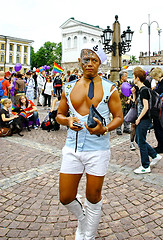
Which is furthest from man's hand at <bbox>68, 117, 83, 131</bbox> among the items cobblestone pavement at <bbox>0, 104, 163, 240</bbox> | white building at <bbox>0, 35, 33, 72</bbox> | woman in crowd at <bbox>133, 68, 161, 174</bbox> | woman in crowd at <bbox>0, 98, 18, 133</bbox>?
white building at <bbox>0, 35, 33, 72</bbox>

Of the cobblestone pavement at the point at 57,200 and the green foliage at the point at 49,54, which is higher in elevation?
the green foliage at the point at 49,54

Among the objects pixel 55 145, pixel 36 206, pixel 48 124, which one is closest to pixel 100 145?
pixel 36 206

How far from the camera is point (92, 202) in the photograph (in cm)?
228

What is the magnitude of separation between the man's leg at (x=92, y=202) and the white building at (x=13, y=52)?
7877 cm

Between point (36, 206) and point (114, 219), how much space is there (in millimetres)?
1107

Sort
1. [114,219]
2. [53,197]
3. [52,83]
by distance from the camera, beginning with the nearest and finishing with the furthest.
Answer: [114,219], [53,197], [52,83]

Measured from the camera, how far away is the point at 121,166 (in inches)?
193

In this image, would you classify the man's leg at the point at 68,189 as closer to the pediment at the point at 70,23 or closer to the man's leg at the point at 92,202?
the man's leg at the point at 92,202

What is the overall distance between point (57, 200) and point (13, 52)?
80733mm

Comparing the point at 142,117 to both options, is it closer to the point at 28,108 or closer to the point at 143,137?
the point at 143,137

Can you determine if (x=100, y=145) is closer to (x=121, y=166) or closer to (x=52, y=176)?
(x=52, y=176)

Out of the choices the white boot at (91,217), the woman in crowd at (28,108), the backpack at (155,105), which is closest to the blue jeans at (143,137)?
the backpack at (155,105)

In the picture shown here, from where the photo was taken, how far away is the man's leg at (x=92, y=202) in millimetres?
2219

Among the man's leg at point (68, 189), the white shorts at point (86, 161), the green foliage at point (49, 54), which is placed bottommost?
the man's leg at point (68, 189)
